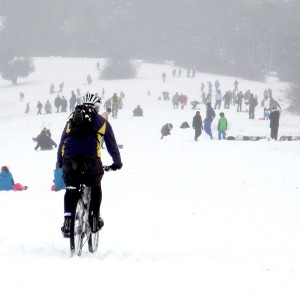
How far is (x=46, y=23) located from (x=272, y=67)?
111ft

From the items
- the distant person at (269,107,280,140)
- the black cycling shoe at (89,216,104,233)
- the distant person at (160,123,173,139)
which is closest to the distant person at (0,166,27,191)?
the black cycling shoe at (89,216,104,233)

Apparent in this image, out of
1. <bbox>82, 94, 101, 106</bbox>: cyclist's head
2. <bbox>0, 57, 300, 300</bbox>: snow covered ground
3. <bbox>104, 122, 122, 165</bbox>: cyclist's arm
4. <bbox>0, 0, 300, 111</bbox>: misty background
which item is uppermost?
<bbox>0, 0, 300, 111</bbox>: misty background


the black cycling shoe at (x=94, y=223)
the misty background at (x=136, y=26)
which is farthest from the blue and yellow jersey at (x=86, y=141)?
the misty background at (x=136, y=26)

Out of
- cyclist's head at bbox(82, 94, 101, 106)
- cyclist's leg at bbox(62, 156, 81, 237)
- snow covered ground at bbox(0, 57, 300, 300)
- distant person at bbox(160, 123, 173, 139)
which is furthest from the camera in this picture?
distant person at bbox(160, 123, 173, 139)

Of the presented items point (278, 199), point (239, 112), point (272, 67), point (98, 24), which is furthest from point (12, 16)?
point (278, 199)

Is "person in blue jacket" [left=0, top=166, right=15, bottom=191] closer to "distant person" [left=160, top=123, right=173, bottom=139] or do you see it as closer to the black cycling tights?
the black cycling tights

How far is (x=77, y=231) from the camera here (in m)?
5.22

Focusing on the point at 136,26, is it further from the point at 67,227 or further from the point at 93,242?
the point at 67,227

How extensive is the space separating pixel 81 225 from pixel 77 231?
9cm

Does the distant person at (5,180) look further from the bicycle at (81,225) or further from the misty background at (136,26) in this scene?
the misty background at (136,26)

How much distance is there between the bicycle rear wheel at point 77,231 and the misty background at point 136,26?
75071mm

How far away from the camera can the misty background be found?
8231 centimetres

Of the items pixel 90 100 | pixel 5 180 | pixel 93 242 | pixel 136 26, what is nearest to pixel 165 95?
pixel 5 180

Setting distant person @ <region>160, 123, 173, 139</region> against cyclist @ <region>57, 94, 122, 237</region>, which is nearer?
cyclist @ <region>57, 94, 122, 237</region>
